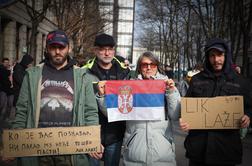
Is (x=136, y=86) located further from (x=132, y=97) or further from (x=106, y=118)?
(x=106, y=118)

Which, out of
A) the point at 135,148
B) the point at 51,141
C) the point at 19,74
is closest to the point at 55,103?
the point at 51,141

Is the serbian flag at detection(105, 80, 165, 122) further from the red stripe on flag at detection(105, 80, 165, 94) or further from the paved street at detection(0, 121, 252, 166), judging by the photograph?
the paved street at detection(0, 121, 252, 166)

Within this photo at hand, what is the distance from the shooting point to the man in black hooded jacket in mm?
4148

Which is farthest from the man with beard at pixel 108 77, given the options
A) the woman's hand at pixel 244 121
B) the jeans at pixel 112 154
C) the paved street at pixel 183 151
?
the paved street at pixel 183 151

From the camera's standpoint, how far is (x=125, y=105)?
4.50 m

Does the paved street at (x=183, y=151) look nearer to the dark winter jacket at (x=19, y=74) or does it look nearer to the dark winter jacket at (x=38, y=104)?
the dark winter jacket at (x=19, y=74)

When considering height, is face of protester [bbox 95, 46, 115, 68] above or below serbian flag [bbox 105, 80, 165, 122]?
above

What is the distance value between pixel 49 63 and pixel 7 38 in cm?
2665

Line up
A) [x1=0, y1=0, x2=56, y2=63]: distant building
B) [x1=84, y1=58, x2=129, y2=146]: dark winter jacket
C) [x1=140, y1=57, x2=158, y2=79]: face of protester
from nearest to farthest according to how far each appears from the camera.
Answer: [x1=140, y1=57, x2=158, y2=79]: face of protester → [x1=84, y1=58, x2=129, y2=146]: dark winter jacket → [x1=0, y1=0, x2=56, y2=63]: distant building

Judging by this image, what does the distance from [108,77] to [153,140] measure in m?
1.00

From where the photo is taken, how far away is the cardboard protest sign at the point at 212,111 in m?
4.24

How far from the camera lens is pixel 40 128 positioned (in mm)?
3773

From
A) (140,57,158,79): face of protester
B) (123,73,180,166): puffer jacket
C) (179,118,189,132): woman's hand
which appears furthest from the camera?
(140,57,158,79): face of protester

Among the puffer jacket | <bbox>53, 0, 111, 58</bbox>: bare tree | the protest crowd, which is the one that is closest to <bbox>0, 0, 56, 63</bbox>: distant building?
<bbox>53, 0, 111, 58</bbox>: bare tree
